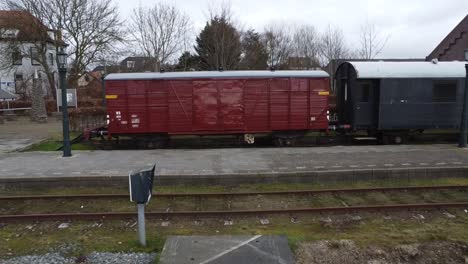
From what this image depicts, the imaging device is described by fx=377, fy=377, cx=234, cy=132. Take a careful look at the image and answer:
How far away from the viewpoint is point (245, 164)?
445 inches

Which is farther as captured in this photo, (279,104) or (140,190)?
(279,104)

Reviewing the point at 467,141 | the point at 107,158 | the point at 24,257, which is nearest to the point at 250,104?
the point at 107,158

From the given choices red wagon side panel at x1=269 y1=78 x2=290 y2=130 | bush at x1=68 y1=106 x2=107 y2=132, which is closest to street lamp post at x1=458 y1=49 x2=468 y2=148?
red wagon side panel at x1=269 y1=78 x2=290 y2=130

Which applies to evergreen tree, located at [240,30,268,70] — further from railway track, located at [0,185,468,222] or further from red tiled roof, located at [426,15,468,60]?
railway track, located at [0,185,468,222]

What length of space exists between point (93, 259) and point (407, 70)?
1378 centimetres

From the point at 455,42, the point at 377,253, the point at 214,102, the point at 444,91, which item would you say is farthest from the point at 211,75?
the point at 455,42

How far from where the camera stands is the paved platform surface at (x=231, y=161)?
1051 centimetres

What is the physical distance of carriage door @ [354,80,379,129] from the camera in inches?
596

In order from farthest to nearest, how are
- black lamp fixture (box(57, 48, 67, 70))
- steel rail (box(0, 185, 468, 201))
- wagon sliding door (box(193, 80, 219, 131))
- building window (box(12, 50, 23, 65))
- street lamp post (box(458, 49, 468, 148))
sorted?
building window (box(12, 50, 23, 65)), wagon sliding door (box(193, 80, 219, 131)), street lamp post (box(458, 49, 468, 148)), black lamp fixture (box(57, 48, 67, 70)), steel rail (box(0, 185, 468, 201))

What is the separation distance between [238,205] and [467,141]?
11555mm

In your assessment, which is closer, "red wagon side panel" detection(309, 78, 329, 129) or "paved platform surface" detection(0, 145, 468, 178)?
"paved platform surface" detection(0, 145, 468, 178)

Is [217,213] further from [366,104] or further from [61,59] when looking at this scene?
[366,104]

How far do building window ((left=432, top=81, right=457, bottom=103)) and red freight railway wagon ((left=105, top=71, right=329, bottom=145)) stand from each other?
4410mm

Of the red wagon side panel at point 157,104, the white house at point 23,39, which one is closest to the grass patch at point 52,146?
the red wagon side panel at point 157,104
